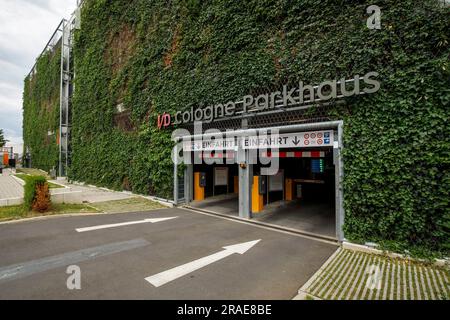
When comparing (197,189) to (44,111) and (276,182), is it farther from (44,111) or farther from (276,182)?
(44,111)

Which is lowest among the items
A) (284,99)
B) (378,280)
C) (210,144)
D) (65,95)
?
(378,280)

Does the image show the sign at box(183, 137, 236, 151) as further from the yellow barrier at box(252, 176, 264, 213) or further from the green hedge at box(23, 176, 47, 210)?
the green hedge at box(23, 176, 47, 210)

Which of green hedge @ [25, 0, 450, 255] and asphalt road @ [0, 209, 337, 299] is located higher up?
green hedge @ [25, 0, 450, 255]

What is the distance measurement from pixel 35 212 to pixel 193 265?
7.68 metres

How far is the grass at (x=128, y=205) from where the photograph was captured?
10877mm

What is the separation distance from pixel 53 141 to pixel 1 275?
26369 millimetres

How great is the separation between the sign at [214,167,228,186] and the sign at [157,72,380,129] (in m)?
4.30

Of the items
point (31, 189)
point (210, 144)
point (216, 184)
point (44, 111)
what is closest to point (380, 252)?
point (210, 144)

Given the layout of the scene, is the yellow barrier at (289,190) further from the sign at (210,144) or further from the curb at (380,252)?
the curb at (380,252)

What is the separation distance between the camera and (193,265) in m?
5.20

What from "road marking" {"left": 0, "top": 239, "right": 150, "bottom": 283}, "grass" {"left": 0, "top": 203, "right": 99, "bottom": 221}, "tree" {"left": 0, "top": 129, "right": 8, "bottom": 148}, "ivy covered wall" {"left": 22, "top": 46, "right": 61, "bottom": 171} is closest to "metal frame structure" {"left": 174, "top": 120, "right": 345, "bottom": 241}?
"grass" {"left": 0, "top": 203, "right": 99, "bottom": 221}

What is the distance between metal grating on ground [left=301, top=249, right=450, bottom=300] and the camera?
158 inches
